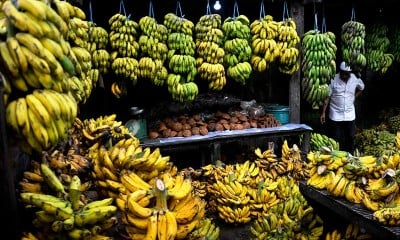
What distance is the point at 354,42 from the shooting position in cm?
598

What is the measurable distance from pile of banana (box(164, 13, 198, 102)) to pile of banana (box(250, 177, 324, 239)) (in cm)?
211

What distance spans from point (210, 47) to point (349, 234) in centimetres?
309

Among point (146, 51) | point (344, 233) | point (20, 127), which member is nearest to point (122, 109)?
point (146, 51)

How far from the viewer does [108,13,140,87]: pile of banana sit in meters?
4.88

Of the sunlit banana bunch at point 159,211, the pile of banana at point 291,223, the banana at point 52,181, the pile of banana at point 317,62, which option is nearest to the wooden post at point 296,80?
the pile of banana at point 317,62

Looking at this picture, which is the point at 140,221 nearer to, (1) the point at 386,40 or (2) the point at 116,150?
(2) the point at 116,150

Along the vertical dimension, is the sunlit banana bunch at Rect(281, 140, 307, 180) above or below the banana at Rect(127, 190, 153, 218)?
below

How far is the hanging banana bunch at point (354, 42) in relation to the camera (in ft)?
19.5

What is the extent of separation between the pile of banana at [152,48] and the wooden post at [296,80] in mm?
2097

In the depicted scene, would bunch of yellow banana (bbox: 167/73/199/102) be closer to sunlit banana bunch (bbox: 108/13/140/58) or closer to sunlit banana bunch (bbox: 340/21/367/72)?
sunlit banana bunch (bbox: 108/13/140/58)

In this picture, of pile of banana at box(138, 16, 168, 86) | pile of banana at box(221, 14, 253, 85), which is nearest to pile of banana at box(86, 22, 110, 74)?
pile of banana at box(138, 16, 168, 86)

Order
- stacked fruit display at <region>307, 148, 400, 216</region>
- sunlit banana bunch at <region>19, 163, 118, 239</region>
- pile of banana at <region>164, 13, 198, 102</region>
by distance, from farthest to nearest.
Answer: pile of banana at <region>164, 13, 198, 102</region> < stacked fruit display at <region>307, 148, 400, 216</region> < sunlit banana bunch at <region>19, 163, 118, 239</region>

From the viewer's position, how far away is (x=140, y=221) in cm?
214

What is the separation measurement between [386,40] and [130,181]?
6.13 meters
